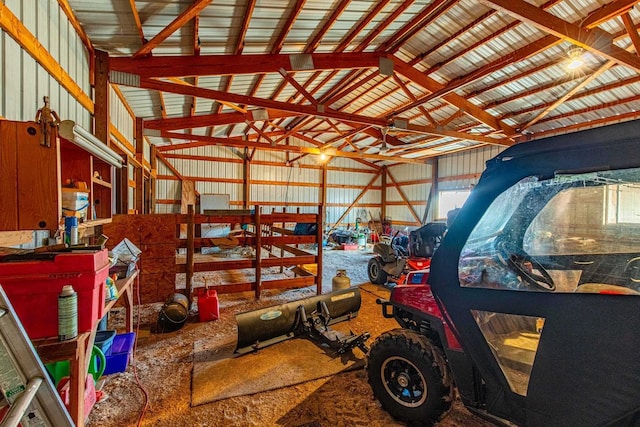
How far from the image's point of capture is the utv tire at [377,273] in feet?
19.6

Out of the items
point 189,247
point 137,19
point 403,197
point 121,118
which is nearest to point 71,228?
point 189,247

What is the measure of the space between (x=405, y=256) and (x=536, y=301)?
484 cm

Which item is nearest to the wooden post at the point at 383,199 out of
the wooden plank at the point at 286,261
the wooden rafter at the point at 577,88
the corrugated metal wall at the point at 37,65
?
the wooden rafter at the point at 577,88

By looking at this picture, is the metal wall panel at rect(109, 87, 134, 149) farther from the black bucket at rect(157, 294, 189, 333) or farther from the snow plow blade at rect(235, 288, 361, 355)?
the snow plow blade at rect(235, 288, 361, 355)

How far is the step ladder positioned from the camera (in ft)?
3.22

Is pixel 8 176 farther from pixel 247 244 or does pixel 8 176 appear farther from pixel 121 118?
pixel 121 118

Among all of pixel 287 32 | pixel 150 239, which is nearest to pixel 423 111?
pixel 287 32

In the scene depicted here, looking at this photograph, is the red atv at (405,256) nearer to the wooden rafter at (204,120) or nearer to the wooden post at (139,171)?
the wooden rafter at (204,120)

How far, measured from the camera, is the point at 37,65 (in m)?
2.51

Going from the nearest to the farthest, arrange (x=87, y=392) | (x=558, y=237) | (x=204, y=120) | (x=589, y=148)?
(x=589, y=148) < (x=558, y=237) < (x=87, y=392) < (x=204, y=120)

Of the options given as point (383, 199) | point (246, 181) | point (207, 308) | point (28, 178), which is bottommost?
point (207, 308)

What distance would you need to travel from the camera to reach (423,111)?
870 cm

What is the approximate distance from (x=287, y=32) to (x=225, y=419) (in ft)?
17.0

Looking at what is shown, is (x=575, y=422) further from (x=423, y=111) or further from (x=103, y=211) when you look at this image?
(x=423, y=111)
